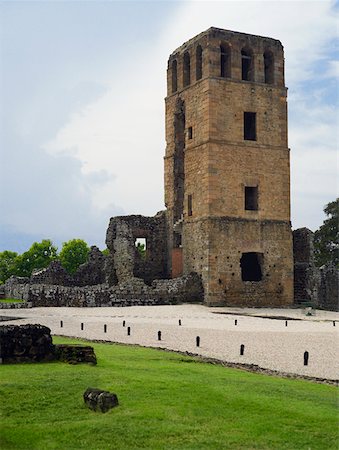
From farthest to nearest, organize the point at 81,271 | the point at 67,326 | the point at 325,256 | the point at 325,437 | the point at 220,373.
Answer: the point at 325,256, the point at 81,271, the point at 67,326, the point at 220,373, the point at 325,437

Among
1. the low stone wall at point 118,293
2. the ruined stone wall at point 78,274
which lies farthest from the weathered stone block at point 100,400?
the ruined stone wall at point 78,274

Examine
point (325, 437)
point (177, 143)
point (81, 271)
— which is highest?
point (177, 143)

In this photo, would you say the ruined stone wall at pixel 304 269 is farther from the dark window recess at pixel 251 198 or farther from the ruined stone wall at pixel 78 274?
the ruined stone wall at pixel 78 274

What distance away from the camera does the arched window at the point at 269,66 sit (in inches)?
1485

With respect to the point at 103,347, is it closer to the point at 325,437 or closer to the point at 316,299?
the point at 325,437

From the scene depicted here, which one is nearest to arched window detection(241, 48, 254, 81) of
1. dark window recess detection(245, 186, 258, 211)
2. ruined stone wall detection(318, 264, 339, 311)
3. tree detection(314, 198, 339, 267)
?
dark window recess detection(245, 186, 258, 211)

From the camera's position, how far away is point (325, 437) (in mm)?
8188

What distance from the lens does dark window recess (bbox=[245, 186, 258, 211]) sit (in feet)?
119

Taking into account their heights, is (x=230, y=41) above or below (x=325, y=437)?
above

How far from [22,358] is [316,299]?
2758cm

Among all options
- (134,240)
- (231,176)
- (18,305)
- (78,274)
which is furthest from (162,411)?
(78,274)

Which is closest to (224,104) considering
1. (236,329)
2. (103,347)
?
(236,329)

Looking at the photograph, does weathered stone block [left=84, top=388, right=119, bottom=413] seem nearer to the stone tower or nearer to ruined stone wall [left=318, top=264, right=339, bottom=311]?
the stone tower

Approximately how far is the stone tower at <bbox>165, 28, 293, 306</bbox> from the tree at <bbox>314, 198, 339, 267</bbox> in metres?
18.5
